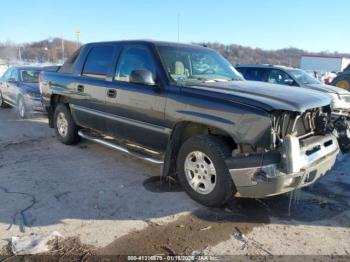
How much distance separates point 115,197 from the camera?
433cm

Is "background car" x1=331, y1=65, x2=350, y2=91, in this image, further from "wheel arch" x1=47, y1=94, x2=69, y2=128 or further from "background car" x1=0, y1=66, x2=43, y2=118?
"background car" x1=0, y1=66, x2=43, y2=118

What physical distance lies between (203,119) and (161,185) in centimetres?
133

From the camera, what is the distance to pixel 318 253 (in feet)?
10.5

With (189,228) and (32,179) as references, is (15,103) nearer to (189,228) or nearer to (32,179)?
(32,179)

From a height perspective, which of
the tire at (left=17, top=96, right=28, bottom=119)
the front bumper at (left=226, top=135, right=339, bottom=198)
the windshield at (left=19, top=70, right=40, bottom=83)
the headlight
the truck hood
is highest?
the truck hood

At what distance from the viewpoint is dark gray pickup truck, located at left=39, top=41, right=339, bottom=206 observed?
3.46 m

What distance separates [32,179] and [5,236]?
161cm

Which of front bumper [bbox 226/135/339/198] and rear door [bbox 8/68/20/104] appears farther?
rear door [bbox 8/68/20/104]

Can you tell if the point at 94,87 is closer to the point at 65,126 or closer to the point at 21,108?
the point at 65,126

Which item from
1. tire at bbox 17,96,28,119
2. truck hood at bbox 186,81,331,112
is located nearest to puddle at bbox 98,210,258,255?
truck hood at bbox 186,81,331,112

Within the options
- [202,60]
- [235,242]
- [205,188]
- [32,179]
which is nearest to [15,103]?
[32,179]

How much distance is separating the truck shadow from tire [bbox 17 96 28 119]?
3.83 meters

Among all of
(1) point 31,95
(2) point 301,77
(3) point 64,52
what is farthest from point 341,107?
(3) point 64,52

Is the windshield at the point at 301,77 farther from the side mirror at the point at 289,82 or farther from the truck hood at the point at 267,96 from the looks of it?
the truck hood at the point at 267,96
